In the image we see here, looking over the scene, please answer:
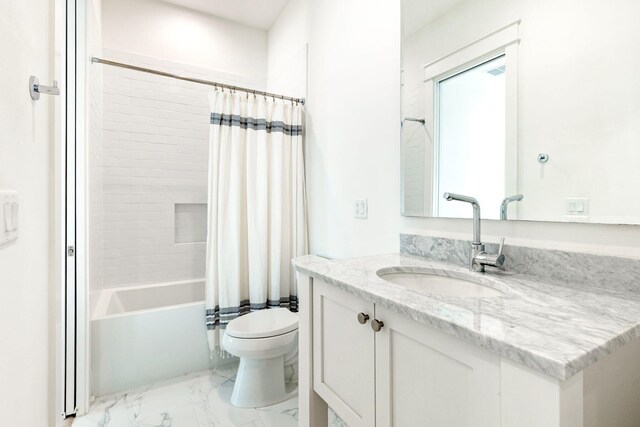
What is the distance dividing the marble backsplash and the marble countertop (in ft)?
0.07

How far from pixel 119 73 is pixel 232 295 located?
1963 millimetres

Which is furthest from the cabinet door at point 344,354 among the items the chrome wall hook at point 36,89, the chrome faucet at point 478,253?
the chrome wall hook at point 36,89

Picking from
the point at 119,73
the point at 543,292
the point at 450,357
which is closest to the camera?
the point at 450,357

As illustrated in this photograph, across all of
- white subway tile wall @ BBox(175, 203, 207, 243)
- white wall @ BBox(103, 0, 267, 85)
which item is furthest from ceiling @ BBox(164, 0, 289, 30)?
white subway tile wall @ BBox(175, 203, 207, 243)

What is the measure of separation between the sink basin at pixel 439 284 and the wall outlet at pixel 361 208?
0.59 meters

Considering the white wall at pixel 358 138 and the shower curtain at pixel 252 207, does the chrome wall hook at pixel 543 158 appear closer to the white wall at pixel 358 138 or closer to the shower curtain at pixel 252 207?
the white wall at pixel 358 138

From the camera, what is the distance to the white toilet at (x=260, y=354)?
1.67 m

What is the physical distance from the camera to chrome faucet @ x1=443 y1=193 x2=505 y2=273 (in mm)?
972

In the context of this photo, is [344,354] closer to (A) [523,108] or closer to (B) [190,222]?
(A) [523,108]

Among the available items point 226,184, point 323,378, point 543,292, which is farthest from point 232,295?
point 543,292

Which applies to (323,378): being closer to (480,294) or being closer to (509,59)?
(480,294)

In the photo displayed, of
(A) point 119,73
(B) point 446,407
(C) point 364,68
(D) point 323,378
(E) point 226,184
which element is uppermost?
(A) point 119,73

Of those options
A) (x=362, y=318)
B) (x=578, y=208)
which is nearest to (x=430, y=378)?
(x=362, y=318)

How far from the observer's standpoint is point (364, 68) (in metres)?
1.68
